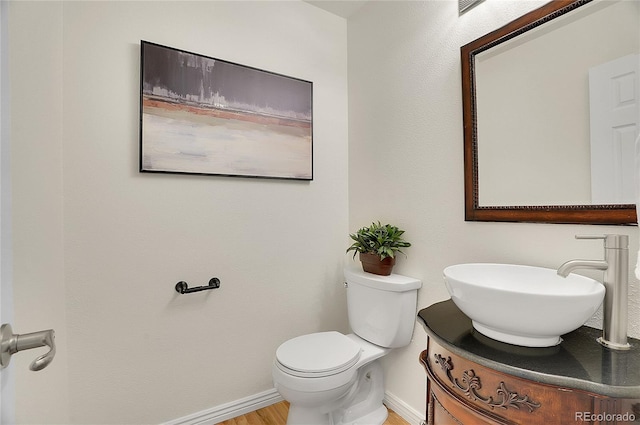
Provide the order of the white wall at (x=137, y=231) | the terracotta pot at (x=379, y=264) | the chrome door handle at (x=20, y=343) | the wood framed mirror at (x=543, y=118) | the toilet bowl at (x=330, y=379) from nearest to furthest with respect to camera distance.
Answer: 1. the chrome door handle at (x=20, y=343)
2. the wood framed mirror at (x=543, y=118)
3. the white wall at (x=137, y=231)
4. the toilet bowl at (x=330, y=379)
5. the terracotta pot at (x=379, y=264)

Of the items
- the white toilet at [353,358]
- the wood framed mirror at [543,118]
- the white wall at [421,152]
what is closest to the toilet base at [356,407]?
the white toilet at [353,358]

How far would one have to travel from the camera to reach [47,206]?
4.06 ft

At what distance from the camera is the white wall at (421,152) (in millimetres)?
1287

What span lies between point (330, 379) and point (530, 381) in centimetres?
86

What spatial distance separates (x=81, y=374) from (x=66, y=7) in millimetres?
1619

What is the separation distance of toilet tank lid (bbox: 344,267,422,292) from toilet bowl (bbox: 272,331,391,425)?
32cm

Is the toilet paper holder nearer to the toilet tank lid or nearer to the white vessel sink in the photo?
the toilet tank lid

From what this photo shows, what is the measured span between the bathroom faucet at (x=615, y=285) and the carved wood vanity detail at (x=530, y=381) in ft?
0.14

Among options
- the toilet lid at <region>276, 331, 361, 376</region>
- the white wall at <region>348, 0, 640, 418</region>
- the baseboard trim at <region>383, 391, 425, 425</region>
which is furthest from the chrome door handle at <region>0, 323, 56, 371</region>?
the baseboard trim at <region>383, 391, 425, 425</region>

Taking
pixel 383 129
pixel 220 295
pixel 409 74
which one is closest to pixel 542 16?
pixel 409 74

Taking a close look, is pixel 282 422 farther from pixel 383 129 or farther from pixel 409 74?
pixel 409 74

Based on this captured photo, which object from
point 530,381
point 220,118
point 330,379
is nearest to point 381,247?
point 330,379

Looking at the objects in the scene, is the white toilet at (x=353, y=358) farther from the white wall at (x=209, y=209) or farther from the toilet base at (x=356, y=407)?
the white wall at (x=209, y=209)

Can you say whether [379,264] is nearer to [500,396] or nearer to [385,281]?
[385,281]
